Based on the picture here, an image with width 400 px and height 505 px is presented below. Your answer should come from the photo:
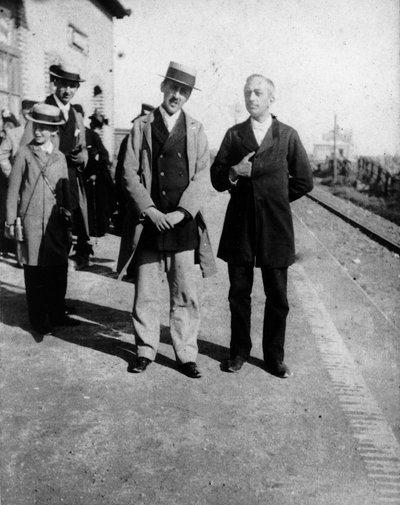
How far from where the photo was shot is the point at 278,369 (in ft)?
12.0

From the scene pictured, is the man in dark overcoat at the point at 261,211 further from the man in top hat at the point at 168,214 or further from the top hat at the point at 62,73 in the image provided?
the top hat at the point at 62,73

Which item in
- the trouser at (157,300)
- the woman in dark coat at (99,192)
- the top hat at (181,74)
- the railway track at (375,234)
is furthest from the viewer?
the railway track at (375,234)

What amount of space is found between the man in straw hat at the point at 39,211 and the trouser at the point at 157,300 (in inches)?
36.7

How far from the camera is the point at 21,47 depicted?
33.9 ft

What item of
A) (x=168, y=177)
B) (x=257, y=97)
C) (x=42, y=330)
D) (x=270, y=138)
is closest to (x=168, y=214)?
(x=168, y=177)

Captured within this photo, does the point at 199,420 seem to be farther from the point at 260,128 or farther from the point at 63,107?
the point at 63,107

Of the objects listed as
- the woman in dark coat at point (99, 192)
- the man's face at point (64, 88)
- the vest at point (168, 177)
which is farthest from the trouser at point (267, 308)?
the woman in dark coat at point (99, 192)

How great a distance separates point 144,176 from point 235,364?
1.48 metres

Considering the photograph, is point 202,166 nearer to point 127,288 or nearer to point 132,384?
point 132,384

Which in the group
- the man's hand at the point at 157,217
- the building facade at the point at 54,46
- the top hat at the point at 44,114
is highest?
the building facade at the point at 54,46

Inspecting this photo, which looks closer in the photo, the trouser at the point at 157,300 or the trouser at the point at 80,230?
the trouser at the point at 157,300

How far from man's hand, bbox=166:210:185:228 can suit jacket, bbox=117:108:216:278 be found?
0.05 m

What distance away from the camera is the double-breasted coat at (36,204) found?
4.19 m

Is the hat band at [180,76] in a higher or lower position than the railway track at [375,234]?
higher
